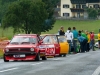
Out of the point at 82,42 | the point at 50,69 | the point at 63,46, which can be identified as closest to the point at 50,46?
the point at 63,46

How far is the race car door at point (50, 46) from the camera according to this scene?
3127 cm

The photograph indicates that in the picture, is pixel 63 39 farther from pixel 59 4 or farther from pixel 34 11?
pixel 59 4

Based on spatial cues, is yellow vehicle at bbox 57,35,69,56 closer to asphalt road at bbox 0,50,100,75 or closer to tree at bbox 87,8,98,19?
asphalt road at bbox 0,50,100,75

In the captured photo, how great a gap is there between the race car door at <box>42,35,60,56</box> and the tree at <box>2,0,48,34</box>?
44758 millimetres

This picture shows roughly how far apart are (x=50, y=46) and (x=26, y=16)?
154 feet

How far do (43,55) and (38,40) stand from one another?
0.82 m

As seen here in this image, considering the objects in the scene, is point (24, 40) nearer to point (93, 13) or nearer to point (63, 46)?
point (63, 46)

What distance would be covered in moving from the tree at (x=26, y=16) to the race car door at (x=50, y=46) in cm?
4476

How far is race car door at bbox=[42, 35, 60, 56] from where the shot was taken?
103 ft

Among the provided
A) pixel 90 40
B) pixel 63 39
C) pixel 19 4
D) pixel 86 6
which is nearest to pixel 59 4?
pixel 86 6

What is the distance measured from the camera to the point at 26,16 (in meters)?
78.2

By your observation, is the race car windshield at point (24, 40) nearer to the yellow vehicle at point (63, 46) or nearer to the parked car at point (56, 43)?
the parked car at point (56, 43)

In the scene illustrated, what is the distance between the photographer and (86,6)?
167 meters

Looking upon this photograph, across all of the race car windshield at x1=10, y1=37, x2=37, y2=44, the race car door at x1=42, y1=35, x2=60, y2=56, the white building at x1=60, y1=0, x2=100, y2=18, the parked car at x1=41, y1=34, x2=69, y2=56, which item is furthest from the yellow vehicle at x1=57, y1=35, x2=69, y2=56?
the white building at x1=60, y1=0, x2=100, y2=18
